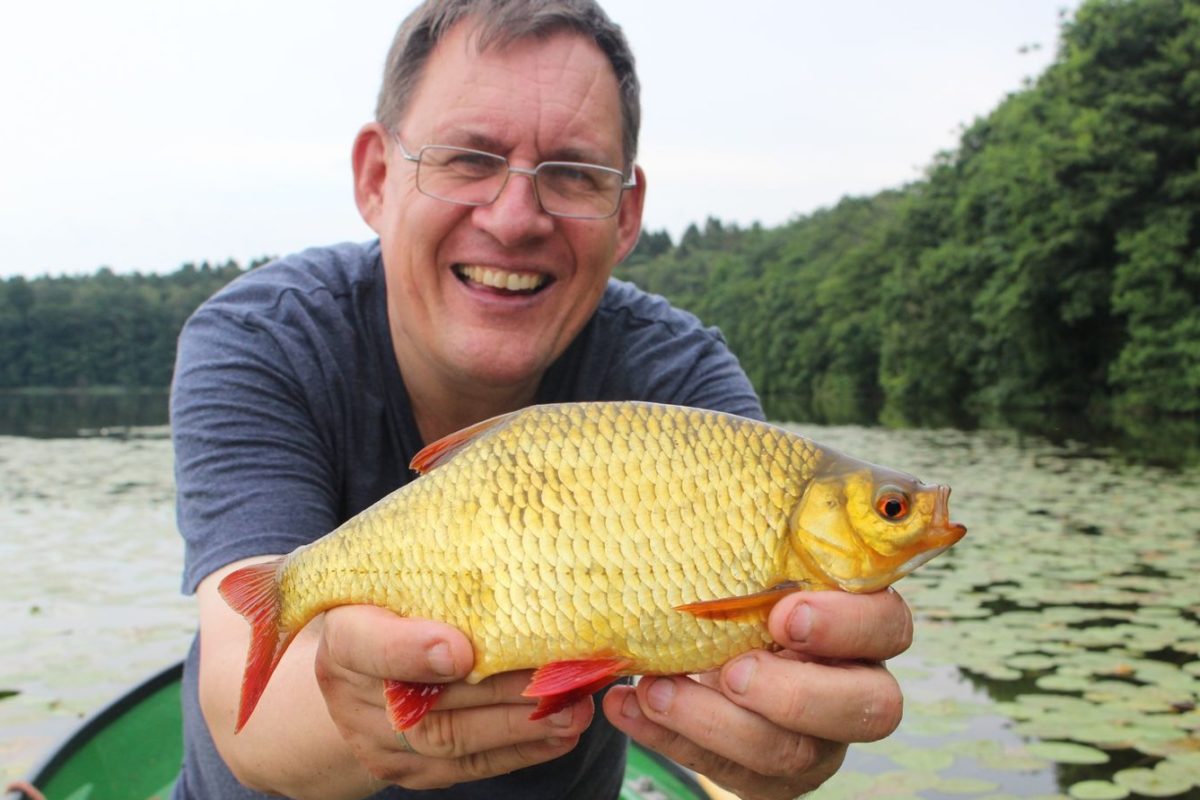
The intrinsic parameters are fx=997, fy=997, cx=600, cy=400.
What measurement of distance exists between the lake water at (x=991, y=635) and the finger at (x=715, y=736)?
265 cm

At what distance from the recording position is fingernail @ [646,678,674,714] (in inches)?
59.4

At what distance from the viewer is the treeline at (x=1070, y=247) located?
950 inches

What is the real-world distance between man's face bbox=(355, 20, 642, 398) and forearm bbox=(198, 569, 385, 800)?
67 cm

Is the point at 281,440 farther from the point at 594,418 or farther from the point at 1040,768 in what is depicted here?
the point at 1040,768

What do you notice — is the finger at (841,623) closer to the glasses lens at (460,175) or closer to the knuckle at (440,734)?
the knuckle at (440,734)

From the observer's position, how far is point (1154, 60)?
25.2 meters

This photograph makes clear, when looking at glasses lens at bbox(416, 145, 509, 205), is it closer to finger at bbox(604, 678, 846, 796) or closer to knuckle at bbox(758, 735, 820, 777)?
finger at bbox(604, 678, 846, 796)

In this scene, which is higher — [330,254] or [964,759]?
[330,254]

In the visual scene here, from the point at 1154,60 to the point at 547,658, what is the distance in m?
29.1

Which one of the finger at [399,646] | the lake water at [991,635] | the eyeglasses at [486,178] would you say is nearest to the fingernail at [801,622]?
the finger at [399,646]

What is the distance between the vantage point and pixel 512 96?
6.57 feet

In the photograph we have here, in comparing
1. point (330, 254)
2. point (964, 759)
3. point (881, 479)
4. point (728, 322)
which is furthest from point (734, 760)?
point (728, 322)

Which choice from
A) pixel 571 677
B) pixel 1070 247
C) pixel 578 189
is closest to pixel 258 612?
pixel 571 677

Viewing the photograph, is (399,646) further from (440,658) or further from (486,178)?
(486,178)
